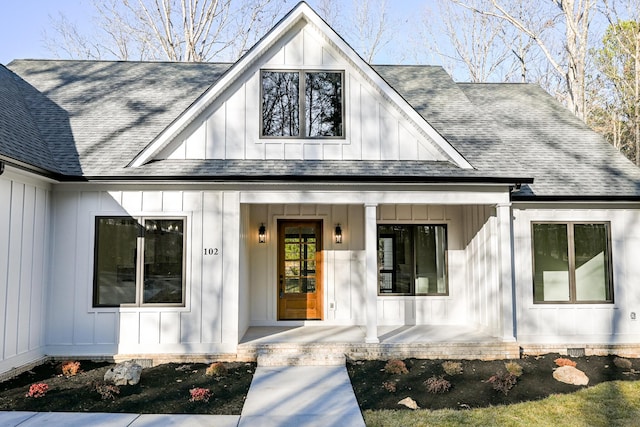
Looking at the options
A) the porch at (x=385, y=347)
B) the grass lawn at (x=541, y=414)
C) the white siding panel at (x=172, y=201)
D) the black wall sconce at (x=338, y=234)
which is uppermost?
the white siding panel at (x=172, y=201)

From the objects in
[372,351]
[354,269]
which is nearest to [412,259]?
[354,269]

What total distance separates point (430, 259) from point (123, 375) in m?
6.45

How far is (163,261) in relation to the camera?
7863mm

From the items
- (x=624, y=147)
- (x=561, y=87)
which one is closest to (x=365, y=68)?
(x=561, y=87)

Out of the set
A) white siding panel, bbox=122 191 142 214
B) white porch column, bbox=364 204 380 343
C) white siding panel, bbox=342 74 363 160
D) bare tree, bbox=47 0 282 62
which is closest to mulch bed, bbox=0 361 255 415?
white porch column, bbox=364 204 380 343

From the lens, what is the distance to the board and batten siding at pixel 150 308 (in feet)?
25.2

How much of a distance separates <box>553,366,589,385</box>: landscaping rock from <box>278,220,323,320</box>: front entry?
15.5 feet

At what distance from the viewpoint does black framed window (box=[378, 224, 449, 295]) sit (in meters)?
10.0

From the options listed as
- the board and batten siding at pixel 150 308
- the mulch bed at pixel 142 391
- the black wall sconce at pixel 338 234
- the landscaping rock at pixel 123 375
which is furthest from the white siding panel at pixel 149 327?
the black wall sconce at pixel 338 234

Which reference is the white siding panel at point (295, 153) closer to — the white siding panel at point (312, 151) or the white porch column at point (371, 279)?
the white siding panel at point (312, 151)

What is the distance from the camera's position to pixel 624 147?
74.1 ft

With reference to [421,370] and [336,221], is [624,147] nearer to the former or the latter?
[336,221]

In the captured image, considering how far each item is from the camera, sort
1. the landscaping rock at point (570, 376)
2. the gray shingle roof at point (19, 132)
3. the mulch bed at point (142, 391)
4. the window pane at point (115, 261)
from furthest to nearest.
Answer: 1. the window pane at point (115, 261)
2. the gray shingle roof at point (19, 132)
3. the landscaping rock at point (570, 376)
4. the mulch bed at point (142, 391)

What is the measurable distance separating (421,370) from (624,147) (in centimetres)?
2131
